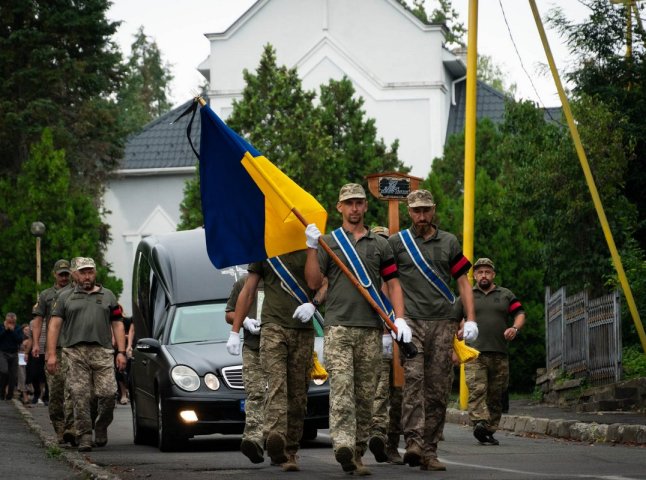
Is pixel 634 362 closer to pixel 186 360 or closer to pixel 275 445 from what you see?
pixel 186 360

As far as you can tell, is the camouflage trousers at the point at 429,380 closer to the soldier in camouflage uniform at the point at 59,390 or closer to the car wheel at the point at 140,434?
the soldier in camouflage uniform at the point at 59,390

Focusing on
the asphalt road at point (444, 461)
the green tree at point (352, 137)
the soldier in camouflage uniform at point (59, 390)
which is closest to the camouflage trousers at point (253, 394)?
the asphalt road at point (444, 461)

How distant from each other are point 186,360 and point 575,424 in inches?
188

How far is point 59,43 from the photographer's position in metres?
48.1

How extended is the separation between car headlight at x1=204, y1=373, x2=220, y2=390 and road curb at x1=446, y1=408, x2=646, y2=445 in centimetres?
430

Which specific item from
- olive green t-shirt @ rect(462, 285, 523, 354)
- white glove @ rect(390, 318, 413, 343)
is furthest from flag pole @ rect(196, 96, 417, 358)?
olive green t-shirt @ rect(462, 285, 523, 354)

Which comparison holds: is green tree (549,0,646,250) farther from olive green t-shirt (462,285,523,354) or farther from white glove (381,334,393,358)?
white glove (381,334,393,358)

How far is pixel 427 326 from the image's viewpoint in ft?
43.8

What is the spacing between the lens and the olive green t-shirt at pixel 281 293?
13281 millimetres

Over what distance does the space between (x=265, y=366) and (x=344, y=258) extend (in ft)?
3.71

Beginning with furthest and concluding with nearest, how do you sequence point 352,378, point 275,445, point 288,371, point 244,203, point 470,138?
point 470,138, point 244,203, point 288,371, point 275,445, point 352,378

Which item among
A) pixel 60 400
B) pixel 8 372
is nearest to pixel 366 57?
pixel 8 372

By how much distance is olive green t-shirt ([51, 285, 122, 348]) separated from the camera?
675 inches

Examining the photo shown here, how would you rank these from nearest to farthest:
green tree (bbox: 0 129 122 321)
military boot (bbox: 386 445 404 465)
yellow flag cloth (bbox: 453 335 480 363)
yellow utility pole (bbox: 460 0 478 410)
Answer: military boot (bbox: 386 445 404 465) < yellow flag cloth (bbox: 453 335 480 363) < yellow utility pole (bbox: 460 0 478 410) < green tree (bbox: 0 129 122 321)
